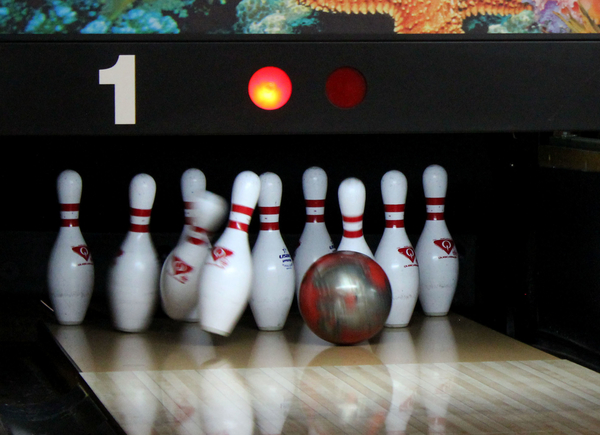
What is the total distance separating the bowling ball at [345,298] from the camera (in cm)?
191

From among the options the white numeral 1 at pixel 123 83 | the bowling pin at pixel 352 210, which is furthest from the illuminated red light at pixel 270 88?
the bowling pin at pixel 352 210

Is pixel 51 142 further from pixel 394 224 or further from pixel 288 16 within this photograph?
pixel 288 16

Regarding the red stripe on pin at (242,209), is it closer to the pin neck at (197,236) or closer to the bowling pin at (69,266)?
the pin neck at (197,236)

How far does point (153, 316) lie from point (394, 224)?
69 cm

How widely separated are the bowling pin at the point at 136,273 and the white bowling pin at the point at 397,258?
23.8 inches

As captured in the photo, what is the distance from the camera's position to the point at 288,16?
1413mm

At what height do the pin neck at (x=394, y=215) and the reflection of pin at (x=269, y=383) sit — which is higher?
the pin neck at (x=394, y=215)

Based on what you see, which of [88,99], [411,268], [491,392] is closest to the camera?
[88,99]

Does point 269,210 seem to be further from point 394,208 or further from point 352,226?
point 394,208

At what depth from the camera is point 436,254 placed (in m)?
2.35

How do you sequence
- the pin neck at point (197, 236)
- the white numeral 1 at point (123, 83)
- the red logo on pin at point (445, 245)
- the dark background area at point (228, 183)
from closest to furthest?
the white numeral 1 at point (123, 83) < the pin neck at point (197, 236) < the red logo on pin at point (445, 245) < the dark background area at point (228, 183)

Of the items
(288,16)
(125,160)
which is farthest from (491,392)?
(125,160)

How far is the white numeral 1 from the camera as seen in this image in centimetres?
137

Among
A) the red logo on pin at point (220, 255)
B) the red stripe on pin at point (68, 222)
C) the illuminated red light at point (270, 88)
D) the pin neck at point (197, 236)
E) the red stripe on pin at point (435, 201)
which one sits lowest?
the red logo on pin at point (220, 255)
